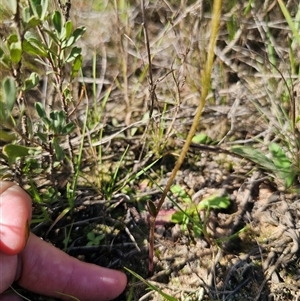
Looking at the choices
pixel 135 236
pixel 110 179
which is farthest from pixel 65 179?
pixel 135 236

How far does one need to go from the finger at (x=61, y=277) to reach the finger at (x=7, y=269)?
39 millimetres

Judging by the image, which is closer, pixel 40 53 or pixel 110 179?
pixel 40 53

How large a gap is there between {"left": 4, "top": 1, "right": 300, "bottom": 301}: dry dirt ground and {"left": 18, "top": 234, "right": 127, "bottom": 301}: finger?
8 cm

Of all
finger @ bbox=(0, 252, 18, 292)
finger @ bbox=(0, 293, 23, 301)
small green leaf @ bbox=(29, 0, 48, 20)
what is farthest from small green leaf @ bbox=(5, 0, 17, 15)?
finger @ bbox=(0, 293, 23, 301)

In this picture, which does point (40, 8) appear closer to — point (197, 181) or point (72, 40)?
point (72, 40)

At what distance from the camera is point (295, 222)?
123 centimetres

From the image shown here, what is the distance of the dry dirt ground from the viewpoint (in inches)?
47.1

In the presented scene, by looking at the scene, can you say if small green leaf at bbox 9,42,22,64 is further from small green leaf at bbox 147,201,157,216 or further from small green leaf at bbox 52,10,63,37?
small green leaf at bbox 147,201,157,216

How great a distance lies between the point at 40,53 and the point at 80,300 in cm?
64

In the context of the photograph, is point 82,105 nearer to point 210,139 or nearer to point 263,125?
point 210,139

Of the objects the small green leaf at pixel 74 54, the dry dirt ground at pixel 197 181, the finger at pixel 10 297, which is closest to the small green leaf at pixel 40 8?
the small green leaf at pixel 74 54

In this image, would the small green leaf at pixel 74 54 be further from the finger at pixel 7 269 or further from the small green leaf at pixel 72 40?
the finger at pixel 7 269

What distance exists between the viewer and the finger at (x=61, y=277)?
113 centimetres

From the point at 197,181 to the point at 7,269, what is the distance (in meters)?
0.64
